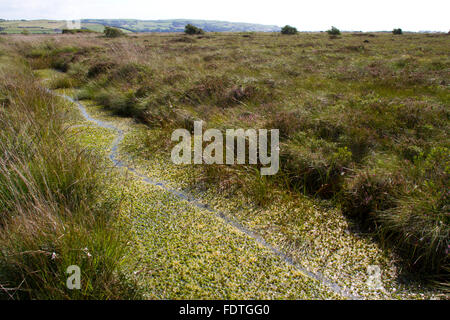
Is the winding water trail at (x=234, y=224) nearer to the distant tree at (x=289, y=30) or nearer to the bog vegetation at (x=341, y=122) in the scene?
the bog vegetation at (x=341, y=122)

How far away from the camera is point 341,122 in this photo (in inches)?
138

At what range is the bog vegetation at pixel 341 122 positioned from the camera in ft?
6.95

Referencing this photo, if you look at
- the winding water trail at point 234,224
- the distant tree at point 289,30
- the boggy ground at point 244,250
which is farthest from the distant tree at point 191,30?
the boggy ground at point 244,250

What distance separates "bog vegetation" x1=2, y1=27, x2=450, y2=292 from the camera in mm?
2119

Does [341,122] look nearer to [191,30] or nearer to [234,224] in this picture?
[234,224]

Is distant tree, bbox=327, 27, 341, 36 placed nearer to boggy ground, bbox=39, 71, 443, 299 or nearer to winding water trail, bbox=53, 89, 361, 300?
winding water trail, bbox=53, 89, 361, 300

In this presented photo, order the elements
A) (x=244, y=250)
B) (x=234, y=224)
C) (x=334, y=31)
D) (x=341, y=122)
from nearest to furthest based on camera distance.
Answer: (x=244, y=250), (x=234, y=224), (x=341, y=122), (x=334, y=31)

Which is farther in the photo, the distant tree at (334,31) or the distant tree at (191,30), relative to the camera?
the distant tree at (191,30)

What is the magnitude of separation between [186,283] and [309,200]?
1.55 m

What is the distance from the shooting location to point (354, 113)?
3.83 m

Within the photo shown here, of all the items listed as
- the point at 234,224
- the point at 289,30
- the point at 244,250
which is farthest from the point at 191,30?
the point at 244,250

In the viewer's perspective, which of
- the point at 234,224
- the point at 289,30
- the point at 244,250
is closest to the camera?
the point at 244,250
